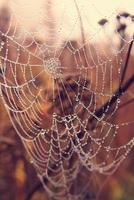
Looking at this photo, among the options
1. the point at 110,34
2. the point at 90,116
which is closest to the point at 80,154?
the point at 90,116

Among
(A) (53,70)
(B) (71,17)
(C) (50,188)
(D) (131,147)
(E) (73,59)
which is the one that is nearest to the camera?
(A) (53,70)

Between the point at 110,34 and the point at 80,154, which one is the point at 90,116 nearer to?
the point at 80,154

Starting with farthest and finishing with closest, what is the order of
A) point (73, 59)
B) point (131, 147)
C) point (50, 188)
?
point (131, 147) < point (50, 188) < point (73, 59)

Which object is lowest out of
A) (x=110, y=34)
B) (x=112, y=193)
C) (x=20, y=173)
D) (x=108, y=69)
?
(x=112, y=193)

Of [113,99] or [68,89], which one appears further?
[113,99]

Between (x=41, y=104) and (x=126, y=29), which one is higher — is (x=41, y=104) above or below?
below

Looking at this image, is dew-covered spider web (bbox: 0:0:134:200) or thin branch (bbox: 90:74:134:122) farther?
thin branch (bbox: 90:74:134:122)

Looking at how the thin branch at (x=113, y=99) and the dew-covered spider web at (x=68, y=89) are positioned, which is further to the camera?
the thin branch at (x=113, y=99)

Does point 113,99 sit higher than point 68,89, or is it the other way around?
point 68,89
